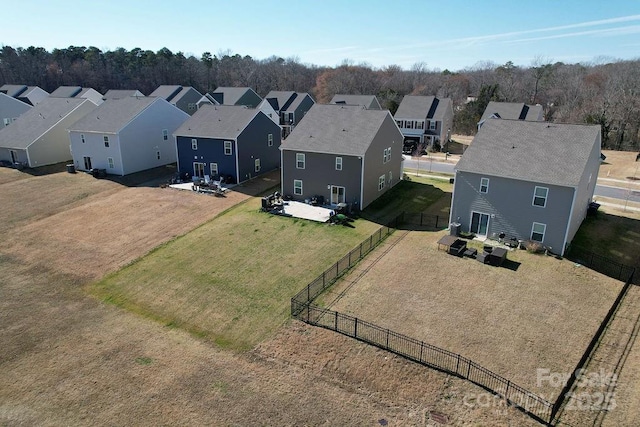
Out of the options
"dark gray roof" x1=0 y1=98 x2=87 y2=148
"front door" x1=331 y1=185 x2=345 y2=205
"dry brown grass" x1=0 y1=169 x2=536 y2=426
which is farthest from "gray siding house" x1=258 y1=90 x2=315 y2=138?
"dry brown grass" x1=0 y1=169 x2=536 y2=426

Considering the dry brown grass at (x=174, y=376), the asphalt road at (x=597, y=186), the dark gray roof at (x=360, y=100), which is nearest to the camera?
the dry brown grass at (x=174, y=376)

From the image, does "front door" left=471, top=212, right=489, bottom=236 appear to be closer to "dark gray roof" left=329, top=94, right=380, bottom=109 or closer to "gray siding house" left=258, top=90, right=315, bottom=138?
"dark gray roof" left=329, top=94, right=380, bottom=109

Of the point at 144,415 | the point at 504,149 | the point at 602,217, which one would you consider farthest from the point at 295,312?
the point at 602,217

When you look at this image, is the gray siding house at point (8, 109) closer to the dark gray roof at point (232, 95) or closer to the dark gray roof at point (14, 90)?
the dark gray roof at point (14, 90)

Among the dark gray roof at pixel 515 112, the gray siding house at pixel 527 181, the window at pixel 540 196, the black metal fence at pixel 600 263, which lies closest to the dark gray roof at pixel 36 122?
the gray siding house at pixel 527 181

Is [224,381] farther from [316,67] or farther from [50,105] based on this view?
[316,67]
